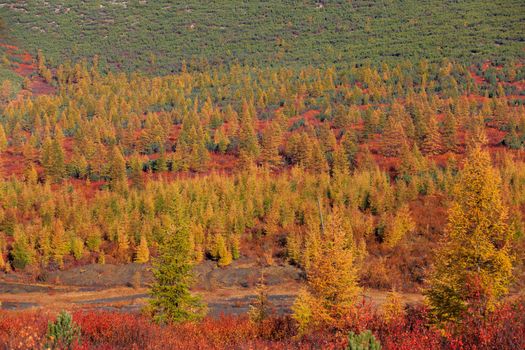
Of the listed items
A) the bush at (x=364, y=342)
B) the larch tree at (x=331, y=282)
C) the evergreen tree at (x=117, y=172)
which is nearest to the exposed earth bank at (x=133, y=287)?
the evergreen tree at (x=117, y=172)

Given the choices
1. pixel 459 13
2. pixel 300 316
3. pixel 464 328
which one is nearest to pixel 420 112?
pixel 300 316

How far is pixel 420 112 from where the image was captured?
9394 centimetres

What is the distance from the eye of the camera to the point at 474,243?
1864 cm

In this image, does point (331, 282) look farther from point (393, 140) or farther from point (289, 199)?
point (393, 140)

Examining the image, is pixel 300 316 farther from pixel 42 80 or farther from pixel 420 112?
pixel 42 80

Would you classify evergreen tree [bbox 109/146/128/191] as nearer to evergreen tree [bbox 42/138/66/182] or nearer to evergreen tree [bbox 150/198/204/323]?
evergreen tree [bbox 42/138/66/182]

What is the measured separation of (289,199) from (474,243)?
52.0 m

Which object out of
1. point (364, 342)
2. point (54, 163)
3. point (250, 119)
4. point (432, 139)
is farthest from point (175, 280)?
point (250, 119)

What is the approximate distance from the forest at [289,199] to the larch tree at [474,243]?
0.08 metres

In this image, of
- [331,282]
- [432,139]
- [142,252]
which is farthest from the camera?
[432,139]

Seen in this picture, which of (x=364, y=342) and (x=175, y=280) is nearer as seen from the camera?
(x=364, y=342)

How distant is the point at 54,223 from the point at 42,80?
114 m

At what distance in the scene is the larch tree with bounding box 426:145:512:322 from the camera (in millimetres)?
18531

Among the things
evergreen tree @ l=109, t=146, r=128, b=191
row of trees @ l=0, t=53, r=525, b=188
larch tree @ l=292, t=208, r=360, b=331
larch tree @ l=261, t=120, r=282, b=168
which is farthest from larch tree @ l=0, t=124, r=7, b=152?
larch tree @ l=292, t=208, r=360, b=331
